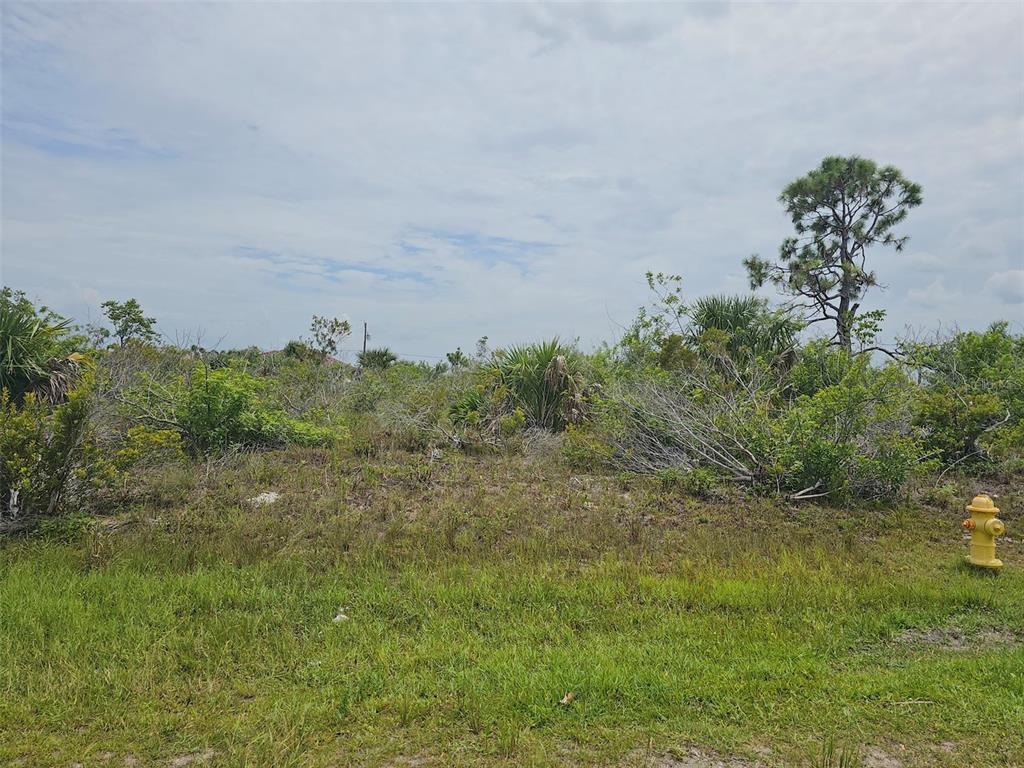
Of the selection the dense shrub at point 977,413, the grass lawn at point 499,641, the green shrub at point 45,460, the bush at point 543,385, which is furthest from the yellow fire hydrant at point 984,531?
the green shrub at point 45,460

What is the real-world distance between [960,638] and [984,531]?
5.94ft

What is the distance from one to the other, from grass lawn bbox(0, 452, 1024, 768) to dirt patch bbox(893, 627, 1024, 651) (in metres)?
0.03

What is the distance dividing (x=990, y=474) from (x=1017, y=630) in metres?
7.04

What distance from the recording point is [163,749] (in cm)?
330

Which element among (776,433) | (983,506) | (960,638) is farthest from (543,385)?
(960,638)

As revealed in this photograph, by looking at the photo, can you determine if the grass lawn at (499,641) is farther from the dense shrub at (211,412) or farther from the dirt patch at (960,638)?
the dense shrub at (211,412)

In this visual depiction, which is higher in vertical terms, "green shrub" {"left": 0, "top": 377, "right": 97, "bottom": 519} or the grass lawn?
"green shrub" {"left": 0, "top": 377, "right": 97, "bottom": 519}

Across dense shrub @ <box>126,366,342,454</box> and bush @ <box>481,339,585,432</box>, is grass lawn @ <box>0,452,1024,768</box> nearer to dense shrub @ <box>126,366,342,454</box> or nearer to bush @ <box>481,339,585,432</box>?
dense shrub @ <box>126,366,342,454</box>

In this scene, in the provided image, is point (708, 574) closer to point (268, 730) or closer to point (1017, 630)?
point (1017, 630)

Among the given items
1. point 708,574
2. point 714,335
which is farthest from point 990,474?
point 708,574

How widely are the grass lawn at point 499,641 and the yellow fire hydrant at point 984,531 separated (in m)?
0.23

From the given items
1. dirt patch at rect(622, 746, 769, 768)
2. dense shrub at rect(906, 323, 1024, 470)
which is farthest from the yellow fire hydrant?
dirt patch at rect(622, 746, 769, 768)

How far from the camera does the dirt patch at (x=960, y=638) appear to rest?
4.63 meters

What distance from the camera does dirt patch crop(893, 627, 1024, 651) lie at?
15.2ft
